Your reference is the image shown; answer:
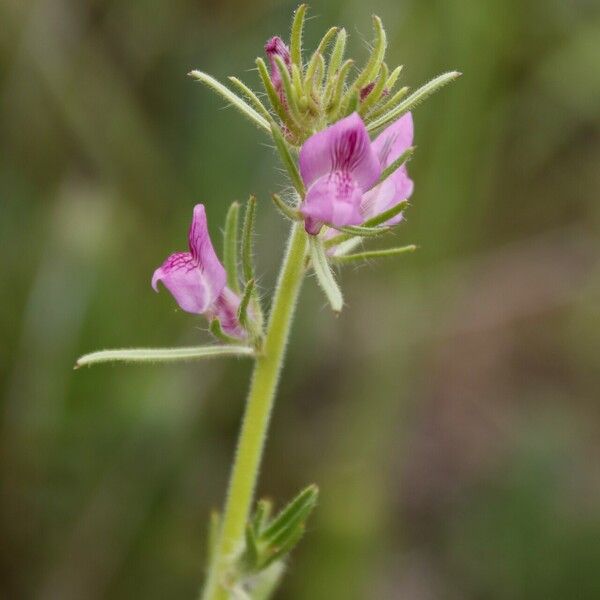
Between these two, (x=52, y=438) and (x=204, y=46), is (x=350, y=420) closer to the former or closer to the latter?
(x=52, y=438)

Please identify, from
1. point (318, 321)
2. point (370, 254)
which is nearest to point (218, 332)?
point (370, 254)

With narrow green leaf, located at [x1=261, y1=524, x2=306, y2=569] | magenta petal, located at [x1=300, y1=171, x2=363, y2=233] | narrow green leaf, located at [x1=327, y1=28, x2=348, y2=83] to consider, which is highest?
narrow green leaf, located at [x1=327, y1=28, x2=348, y2=83]

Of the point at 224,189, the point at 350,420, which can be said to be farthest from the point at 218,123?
the point at 350,420

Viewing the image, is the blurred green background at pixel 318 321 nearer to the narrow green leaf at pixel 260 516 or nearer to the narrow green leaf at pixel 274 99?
the narrow green leaf at pixel 260 516

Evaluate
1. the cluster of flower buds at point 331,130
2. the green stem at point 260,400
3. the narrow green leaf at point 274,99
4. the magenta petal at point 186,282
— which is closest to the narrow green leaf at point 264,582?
the green stem at point 260,400

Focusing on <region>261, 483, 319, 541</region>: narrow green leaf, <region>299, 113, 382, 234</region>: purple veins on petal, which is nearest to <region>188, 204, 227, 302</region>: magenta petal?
<region>299, 113, 382, 234</region>: purple veins on petal

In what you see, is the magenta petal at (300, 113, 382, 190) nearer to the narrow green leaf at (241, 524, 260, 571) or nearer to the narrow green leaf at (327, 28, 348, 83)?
the narrow green leaf at (327, 28, 348, 83)

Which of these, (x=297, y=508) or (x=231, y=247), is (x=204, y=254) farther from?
(x=297, y=508)
